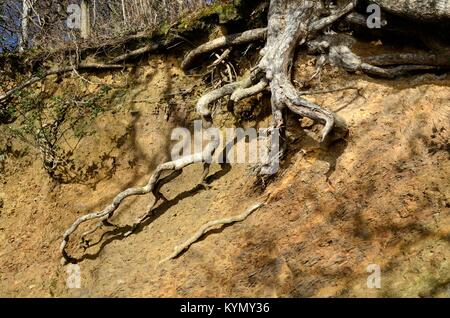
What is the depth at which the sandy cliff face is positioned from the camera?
12.4 feet

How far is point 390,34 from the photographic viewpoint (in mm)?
5234

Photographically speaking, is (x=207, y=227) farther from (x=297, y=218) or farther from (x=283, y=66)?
(x=283, y=66)

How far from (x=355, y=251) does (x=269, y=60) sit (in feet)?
7.95

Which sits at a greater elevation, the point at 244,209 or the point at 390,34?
the point at 390,34

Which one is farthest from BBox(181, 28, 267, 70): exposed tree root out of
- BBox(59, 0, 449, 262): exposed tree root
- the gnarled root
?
the gnarled root

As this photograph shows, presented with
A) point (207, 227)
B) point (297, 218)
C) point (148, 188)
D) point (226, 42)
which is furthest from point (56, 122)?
point (297, 218)

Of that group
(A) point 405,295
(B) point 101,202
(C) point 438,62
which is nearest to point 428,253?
(A) point 405,295

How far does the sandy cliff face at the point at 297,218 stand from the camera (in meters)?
3.77

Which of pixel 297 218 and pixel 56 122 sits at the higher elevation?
pixel 56 122

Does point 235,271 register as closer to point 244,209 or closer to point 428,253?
point 244,209

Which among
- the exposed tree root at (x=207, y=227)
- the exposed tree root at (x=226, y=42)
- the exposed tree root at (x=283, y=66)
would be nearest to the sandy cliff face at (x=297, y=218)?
the exposed tree root at (x=207, y=227)

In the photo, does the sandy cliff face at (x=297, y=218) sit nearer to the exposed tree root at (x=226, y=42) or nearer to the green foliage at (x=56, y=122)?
the green foliage at (x=56, y=122)

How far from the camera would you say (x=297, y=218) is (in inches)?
170

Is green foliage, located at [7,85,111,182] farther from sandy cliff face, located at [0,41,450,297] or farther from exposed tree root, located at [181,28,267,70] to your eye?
exposed tree root, located at [181,28,267,70]
